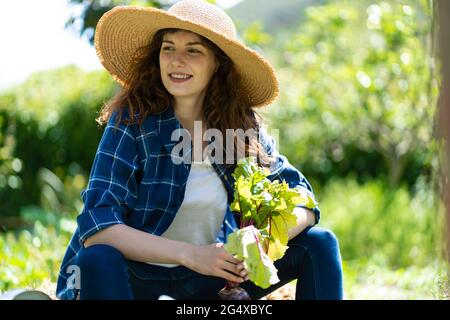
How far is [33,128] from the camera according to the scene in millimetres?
8602

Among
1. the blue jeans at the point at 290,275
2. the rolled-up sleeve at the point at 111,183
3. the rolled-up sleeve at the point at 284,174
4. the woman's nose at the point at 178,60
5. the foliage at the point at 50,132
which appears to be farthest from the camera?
the foliage at the point at 50,132

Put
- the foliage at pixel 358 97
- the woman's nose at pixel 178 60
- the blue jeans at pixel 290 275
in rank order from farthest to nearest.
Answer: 1. the foliage at pixel 358 97
2. the woman's nose at pixel 178 60
3. the blue jeans at pixel 290 275

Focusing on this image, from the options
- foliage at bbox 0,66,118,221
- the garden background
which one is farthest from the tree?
foliage at bbox 0,66,118,221

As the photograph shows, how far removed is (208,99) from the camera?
11.2ft

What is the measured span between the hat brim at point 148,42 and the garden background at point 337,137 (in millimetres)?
2026

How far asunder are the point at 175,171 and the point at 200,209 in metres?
0.19

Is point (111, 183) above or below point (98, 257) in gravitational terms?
above

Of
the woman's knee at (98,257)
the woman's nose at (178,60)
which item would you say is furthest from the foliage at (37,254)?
the woman's nose at (178,60)

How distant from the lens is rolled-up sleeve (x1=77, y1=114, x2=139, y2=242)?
290 cm

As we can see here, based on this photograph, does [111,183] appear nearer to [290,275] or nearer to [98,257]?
[98,257]

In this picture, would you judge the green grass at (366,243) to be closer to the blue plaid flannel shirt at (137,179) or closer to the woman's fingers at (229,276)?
the blue plaid flannel shirt at (137,179)

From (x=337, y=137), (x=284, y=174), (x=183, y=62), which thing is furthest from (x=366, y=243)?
(x=183, y=62)

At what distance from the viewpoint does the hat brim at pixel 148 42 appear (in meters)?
3.19

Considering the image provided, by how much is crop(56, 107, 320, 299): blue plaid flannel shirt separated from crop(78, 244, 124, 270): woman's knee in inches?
7.4
